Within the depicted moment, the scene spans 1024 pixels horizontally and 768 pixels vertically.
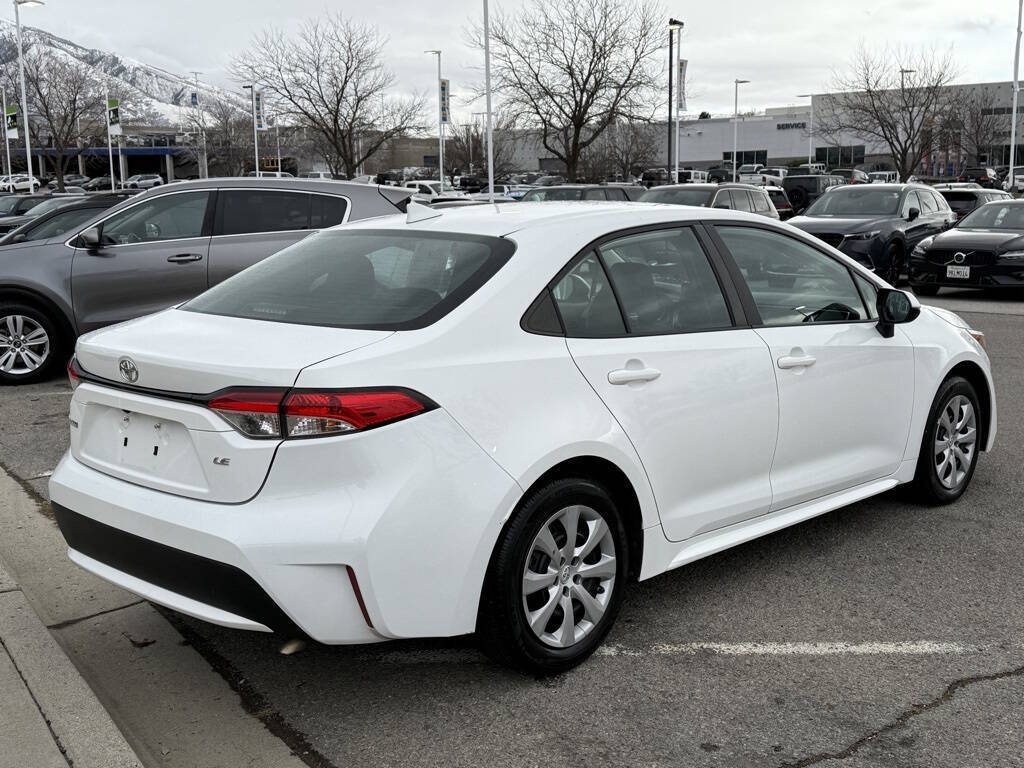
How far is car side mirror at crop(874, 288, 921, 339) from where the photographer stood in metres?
4.81

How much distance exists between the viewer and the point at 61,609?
425 cm

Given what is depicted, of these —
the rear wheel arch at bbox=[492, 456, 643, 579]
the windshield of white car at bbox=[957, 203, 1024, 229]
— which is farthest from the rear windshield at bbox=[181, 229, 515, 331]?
the windshield of white car at bbox=[957, 203, 1024, 229]

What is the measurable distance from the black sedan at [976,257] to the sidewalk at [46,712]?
1407cm

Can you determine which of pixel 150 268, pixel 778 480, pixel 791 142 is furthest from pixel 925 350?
pixel 791 142

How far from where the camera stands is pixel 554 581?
11.4 ft

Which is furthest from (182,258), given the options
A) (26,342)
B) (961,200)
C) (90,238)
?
(961,200)

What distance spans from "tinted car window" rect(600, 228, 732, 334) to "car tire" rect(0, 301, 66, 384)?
23.0 feet

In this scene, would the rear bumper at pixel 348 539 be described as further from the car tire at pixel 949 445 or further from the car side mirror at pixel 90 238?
the car side mirror at pixel 90 238

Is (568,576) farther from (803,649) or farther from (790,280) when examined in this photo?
(790,280)

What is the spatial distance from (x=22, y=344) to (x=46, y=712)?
6.93 m

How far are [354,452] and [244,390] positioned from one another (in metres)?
0.38

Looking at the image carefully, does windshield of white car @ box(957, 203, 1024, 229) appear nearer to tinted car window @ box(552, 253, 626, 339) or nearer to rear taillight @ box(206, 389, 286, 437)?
tinted car window @ box(552, 253, 626, 339)

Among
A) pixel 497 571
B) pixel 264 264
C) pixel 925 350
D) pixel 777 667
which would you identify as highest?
pixel 264 264

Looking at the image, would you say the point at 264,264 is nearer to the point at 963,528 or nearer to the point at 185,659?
the point at 185,659
